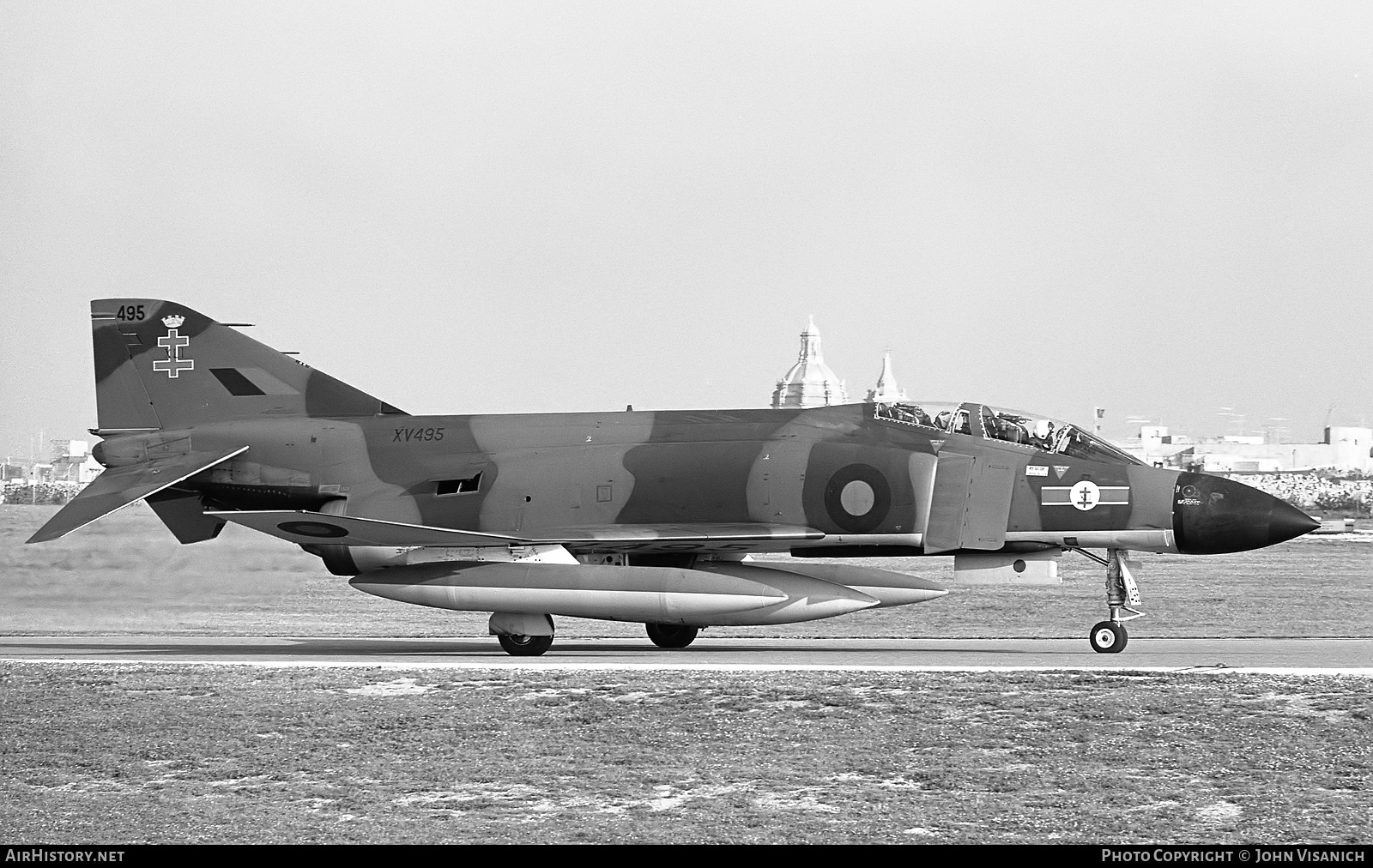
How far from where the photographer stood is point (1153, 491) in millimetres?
16625

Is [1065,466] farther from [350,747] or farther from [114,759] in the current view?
[114,759]

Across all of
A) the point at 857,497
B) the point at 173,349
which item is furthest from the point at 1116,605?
the point at 173,349

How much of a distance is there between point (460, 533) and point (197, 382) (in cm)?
581

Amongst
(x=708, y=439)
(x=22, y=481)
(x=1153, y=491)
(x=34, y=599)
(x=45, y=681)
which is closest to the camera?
(x=45, y=681)

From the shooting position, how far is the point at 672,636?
18250 mm

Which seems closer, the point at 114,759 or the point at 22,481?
the point at 114,759

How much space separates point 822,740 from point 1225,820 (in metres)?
3.13

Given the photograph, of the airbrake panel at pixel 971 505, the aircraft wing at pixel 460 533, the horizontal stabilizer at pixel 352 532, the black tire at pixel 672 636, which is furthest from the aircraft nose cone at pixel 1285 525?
the horizontal stabilizer at pixel 352 532

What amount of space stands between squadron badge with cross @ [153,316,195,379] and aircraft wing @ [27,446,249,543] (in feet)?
4.83

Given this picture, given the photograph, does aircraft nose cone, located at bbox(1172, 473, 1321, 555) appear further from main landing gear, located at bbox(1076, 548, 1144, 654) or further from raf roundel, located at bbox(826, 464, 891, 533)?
raf roundel, located at bbox(826, 464, 891, 533)

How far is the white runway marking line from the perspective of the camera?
1384cm

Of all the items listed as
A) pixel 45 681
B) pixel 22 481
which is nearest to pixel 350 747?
pixel 45 681

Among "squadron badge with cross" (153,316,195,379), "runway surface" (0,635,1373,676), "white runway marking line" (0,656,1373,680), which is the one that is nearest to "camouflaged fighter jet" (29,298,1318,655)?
"squadron badge with cross" (153,316,195,379)

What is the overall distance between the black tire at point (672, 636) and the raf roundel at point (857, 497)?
7.30 ft
